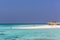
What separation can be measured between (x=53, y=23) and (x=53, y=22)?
0.17 m

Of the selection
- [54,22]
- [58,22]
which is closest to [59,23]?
[58,22]

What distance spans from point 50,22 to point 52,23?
0.45 m

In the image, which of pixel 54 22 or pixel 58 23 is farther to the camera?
pixel 58 23

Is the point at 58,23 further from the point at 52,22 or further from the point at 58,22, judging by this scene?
the point at 52,22

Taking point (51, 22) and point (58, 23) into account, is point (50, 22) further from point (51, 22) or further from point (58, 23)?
point (58, 23)

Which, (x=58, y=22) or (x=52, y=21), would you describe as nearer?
(x=52, y=21)

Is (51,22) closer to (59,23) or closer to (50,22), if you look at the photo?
(50,22)

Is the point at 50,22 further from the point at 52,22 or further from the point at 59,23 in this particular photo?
the point at 59,23

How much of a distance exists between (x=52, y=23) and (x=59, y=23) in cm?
302

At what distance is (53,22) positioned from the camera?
24.6 meters

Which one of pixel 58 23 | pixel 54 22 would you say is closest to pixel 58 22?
pixel 58 23

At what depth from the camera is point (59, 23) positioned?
27.0 m

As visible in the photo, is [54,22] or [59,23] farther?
[59,23]

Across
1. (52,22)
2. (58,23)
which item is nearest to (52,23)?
(52,22)
